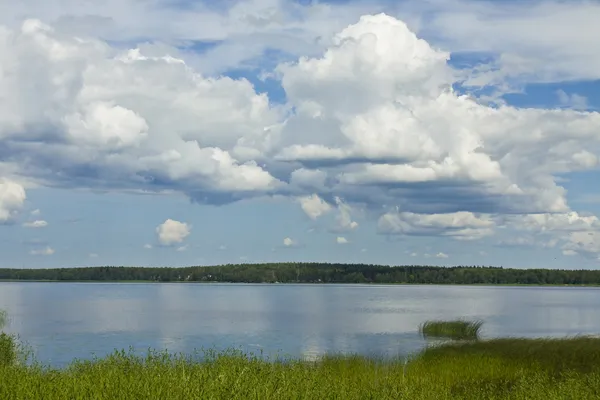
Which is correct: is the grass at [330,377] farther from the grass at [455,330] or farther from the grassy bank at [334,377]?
the grass at [455,330]

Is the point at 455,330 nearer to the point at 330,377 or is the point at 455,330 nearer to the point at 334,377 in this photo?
the point at 334,377

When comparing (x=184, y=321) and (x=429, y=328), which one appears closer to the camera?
(x=429, y=328)

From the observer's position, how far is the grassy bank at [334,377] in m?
12.1

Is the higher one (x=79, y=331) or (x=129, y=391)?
(x=129, y=391)

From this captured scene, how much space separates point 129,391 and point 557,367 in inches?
774

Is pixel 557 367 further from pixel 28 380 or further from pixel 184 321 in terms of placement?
pixel 184 321

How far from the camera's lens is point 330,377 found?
18109mm

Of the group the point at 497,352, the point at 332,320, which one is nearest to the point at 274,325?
the point at 332,320

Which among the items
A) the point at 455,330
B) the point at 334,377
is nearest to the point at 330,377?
the point at 334,377

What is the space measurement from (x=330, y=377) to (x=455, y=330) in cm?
4152

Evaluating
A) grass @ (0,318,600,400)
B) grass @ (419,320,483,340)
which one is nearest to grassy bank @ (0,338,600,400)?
grass @ (0,318,600,400)

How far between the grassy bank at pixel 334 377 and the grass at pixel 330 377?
3 cm

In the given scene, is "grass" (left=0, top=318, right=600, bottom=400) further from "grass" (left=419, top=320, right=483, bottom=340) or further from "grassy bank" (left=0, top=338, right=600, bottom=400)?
"grass" (left=419, top=320, right=483, bottom=340)

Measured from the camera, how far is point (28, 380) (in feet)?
44.4
